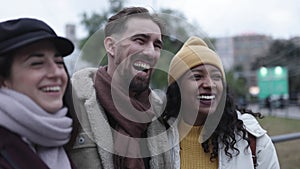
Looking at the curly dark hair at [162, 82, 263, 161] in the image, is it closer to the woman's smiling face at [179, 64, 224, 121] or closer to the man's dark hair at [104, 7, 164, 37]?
the woman's smiling face at [179, 64, 224, 121]

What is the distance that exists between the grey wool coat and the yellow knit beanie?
32cm

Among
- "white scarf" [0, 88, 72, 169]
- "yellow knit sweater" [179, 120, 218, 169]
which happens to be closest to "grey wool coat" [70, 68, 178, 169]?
"yellow knit sweater" [179, 120, 218, 169]

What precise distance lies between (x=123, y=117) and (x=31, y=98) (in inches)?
19.1

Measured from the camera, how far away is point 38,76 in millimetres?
1363

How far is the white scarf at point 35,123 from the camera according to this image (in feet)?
4.31

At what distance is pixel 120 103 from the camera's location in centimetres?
177

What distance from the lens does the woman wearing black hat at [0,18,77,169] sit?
1312 mm

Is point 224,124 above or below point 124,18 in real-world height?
below

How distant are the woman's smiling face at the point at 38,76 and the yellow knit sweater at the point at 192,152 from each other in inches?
33.1

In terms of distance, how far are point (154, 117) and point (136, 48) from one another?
1.10 ft

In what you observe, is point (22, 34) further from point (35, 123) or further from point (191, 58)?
point (191, 58)

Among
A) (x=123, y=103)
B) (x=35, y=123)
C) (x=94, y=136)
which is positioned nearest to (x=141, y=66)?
(x=123, y=103)

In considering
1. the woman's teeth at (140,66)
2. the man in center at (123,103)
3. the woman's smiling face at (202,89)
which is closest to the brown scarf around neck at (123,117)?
the man in center at (123,103)

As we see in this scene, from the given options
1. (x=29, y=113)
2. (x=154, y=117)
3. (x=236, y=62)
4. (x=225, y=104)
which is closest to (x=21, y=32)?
(x=29, y=113)
